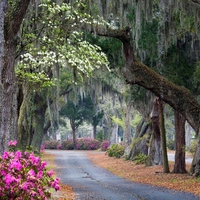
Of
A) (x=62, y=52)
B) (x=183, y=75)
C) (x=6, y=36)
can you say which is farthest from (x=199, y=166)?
(x=6, y=36)

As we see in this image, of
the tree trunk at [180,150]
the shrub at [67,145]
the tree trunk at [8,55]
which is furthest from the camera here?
the shrub at [67,145]

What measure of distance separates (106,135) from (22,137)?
41257 millimetres

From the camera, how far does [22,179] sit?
20.8 ft

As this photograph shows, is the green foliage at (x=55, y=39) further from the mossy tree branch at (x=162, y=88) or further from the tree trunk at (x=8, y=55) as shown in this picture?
the tree trunk at (x=8, y=55)

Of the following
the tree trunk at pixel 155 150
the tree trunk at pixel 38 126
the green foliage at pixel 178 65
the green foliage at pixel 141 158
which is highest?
the green foliage at pixel 178 65

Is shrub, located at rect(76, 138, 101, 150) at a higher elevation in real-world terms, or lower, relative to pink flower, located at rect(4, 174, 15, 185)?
lower

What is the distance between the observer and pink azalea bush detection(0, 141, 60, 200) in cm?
611

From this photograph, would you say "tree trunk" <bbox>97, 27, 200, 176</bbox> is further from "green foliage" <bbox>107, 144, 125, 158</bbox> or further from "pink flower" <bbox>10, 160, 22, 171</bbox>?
"green foliage" <bbox>107, 144, 125, 158</bbox>

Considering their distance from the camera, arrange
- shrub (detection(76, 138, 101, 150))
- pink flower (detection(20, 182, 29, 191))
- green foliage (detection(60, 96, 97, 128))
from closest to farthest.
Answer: pink flower (detection(20, 182, 29, 191)), green foliage (detection(60, 96, 97, 128)), shrub (detection(76, 138, 101, 150))

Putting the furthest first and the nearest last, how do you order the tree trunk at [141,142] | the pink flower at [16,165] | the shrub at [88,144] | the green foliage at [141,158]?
the shrub at [88,144] → the tree trunk at [141,142] → the green foliage at [141,158] → the pink flower at [16,165]

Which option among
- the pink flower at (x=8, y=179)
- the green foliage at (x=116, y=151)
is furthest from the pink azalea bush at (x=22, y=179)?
the green foliage at (x=116, y=151)

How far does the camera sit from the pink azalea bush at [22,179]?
6105 millimetres

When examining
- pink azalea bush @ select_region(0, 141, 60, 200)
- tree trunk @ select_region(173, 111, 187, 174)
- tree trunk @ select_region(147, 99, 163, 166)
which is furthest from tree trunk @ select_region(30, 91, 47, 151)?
pink azalea bush @ select_region(0, 141, 60, 200)

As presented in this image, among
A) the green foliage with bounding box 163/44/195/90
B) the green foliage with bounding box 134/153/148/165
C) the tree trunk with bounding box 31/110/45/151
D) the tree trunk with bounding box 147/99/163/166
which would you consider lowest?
the green foliage with bounding box 134/153/148/165
